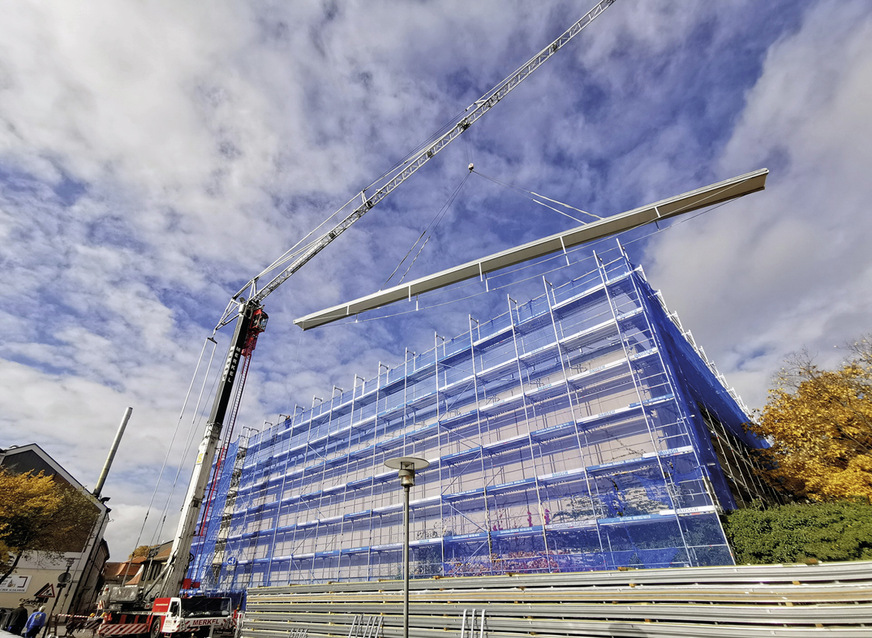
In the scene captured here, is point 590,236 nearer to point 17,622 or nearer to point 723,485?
point 723,485

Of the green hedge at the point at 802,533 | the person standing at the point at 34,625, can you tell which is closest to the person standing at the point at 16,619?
the person standing at the point at 34,625

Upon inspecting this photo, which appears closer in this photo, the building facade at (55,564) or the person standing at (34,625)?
the person standing at (34,625)

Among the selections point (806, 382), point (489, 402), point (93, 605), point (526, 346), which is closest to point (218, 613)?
point (489, 402)

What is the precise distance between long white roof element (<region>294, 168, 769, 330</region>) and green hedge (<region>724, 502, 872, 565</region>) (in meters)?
8.10

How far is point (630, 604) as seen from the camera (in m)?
8.31

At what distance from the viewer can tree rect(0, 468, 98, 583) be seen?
19.6 meters

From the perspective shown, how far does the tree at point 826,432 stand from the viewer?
38.2 feet

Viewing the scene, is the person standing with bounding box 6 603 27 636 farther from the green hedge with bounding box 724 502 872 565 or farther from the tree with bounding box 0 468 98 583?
the green hedge with bounding box 724 502 872 565

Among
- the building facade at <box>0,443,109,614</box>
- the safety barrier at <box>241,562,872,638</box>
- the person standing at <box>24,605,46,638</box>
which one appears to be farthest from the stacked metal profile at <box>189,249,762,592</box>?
the person standing at <box>24,605,46,638</box>

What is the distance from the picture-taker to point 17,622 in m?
11.9

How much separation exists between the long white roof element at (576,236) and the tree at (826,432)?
271 inches

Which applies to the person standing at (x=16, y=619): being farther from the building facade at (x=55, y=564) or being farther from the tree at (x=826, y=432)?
the tree at (x=826, y=432)

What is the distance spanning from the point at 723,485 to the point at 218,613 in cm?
1648

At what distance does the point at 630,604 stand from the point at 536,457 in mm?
7300
